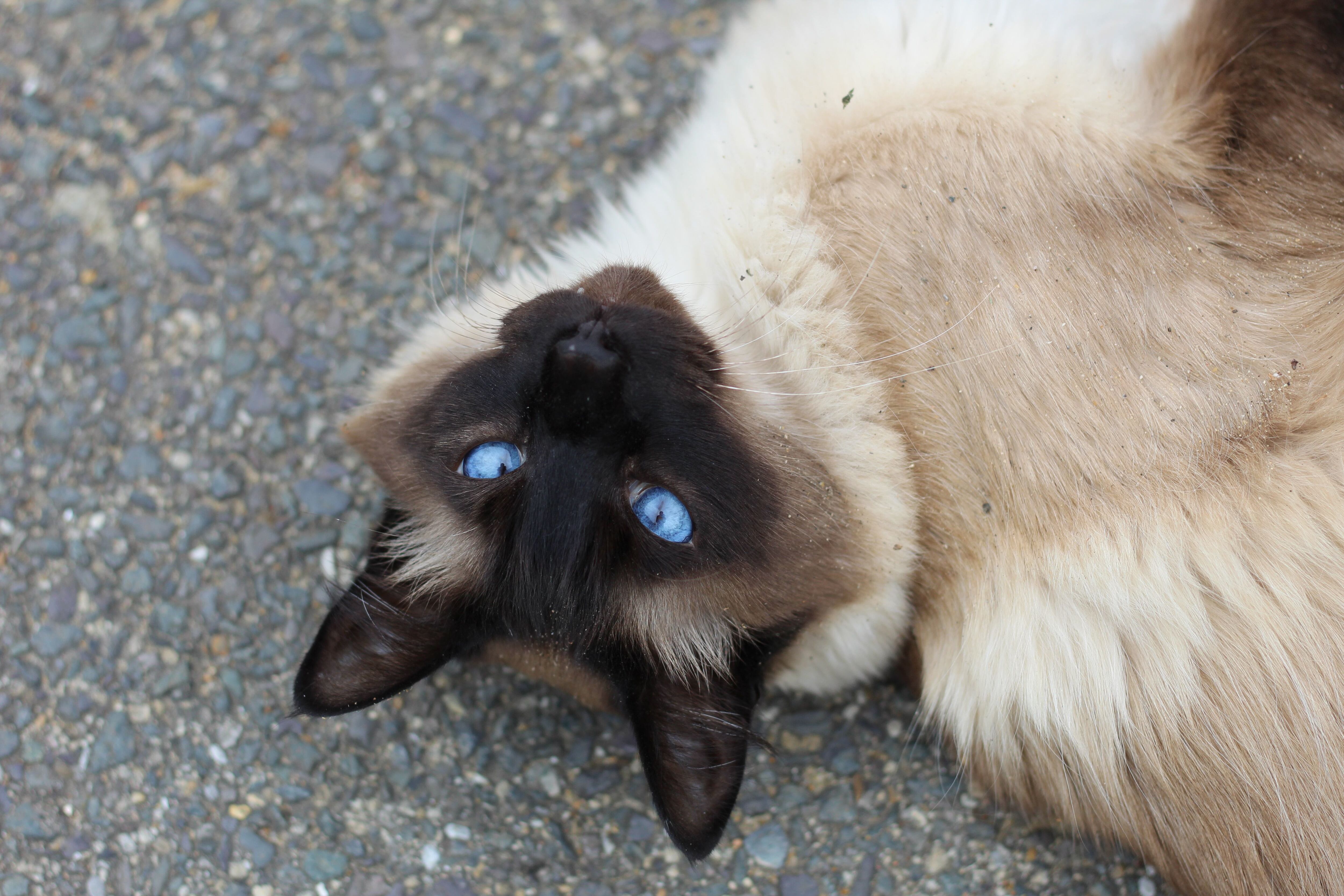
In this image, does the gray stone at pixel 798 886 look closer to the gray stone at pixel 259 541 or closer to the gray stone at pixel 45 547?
the gray stone at pixel 259 541

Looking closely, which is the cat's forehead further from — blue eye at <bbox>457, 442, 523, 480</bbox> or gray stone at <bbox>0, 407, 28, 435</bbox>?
gray stone at <bbox>0, 407, 28, 435</bbox>

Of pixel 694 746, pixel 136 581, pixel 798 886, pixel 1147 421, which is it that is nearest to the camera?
pixel 1147 421

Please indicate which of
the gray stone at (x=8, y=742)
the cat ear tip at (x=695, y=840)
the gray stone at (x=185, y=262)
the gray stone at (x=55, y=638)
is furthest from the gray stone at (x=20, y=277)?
the cat ear tip at (x=695, y=840)

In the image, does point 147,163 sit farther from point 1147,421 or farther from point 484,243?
point 1147,421

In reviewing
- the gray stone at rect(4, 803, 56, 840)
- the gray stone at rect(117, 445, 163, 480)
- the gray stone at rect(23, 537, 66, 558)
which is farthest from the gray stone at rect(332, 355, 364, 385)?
the gray stone at rect(4, 803, 56, 840)

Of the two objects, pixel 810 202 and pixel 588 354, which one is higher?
pixel 588 354

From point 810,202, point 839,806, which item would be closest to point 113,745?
point 839,806
